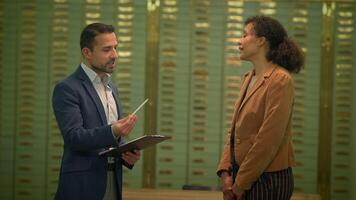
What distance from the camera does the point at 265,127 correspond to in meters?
2.44

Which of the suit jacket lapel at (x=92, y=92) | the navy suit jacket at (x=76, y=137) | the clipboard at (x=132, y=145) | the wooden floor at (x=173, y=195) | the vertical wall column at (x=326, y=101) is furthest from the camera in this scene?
the vertical wall column at (x=326, y=101)

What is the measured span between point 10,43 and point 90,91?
8.18 ft

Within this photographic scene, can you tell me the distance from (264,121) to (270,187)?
0.32 meters

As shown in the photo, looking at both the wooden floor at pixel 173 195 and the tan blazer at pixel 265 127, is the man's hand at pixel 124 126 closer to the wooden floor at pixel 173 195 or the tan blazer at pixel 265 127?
the tan blazer at pixel 265 127

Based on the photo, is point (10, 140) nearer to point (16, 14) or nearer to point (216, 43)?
point (16, 14)

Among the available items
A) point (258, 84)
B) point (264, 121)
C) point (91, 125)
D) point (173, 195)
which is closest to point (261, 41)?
point (258, 84)

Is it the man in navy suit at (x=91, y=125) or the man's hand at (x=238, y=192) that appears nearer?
the man in navy suit at (x=91, y=125)

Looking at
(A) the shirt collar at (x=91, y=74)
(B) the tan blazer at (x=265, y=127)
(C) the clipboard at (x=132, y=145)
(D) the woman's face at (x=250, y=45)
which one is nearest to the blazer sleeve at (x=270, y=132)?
(B) the tan blazer at (x=265, y=127)

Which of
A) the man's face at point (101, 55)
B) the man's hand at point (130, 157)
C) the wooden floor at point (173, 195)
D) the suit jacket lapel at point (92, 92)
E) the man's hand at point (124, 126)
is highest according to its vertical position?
the man's face at point (101, 55)

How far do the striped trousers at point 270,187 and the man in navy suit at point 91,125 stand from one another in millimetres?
619

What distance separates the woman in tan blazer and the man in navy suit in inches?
20.9

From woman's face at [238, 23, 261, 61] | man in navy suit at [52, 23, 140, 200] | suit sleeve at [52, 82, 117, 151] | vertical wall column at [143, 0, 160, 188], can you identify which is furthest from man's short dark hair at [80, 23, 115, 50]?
vertical wall column at [143, 0, 160, 188]

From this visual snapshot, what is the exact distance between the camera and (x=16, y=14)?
472 cm

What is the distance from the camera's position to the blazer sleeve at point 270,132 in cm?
243
